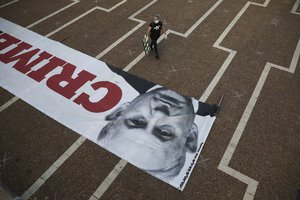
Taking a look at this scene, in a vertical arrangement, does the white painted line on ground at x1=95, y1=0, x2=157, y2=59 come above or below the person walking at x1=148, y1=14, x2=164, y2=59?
below

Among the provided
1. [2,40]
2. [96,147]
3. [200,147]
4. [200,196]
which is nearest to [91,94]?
[96,147]

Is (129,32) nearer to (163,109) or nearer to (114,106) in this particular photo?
(114,106)

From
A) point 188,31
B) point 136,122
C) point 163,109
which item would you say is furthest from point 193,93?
point 188,31

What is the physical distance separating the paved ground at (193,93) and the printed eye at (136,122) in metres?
1.38

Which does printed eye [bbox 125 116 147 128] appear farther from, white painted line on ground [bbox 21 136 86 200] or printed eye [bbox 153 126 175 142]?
white painted line on ground [bbox 21 136 86 200]

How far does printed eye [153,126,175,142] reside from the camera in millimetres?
8672

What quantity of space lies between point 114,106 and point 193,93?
3141 mm

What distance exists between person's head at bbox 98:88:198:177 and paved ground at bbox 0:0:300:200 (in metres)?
0.43

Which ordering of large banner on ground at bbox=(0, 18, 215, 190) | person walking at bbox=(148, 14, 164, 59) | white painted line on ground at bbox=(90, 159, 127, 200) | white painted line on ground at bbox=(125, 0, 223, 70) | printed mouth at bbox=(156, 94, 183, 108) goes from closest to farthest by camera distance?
white painted line on ground at bbox=(90, 159, 127, 200) < large banner on ground at bbox=(0, 18, 215, 190) < printed mouth at bbox=(156, 94, 183, 108) < person walking at bbox=(148, 14, 164, 59) < white painted line on ground at bbox=(125, 0, 223, 70)

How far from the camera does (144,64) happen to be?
11.6 meters

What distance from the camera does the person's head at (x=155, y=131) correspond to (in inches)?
320

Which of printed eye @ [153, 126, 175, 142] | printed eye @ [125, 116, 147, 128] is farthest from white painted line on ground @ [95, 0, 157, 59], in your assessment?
printed eye @ [153, 126, 175, 142]

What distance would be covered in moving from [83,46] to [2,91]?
418 cm

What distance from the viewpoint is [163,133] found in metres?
8.80
